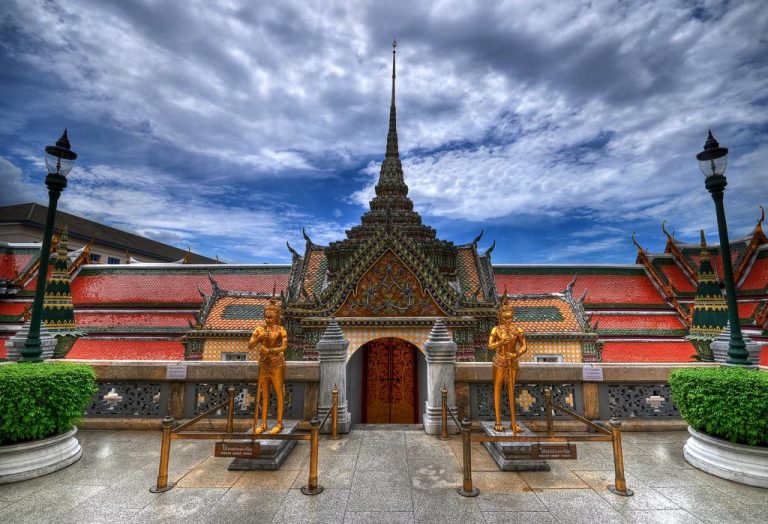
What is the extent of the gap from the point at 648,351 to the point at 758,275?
6.28 meters

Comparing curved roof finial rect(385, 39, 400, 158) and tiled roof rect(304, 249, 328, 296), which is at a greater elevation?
curved roof finial rect(385, 39, 400, 158)

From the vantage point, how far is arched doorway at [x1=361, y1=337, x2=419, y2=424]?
12.6 metres

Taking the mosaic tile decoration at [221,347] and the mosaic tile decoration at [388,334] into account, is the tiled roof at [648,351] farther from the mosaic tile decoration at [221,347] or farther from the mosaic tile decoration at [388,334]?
the mosaic tile decoration at [221,347]

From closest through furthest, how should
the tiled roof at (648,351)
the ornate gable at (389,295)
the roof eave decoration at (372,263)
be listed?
1. the ornate gable at (389,295)
2. the roof eave decoration at (372,263)
3. the tiled roof at (648,351)

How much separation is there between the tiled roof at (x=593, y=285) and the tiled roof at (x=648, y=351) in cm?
254

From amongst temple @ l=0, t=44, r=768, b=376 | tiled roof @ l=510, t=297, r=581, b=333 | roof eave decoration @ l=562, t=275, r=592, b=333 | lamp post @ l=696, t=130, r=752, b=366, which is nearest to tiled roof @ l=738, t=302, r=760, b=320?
temple @ l=0, t=44, r=768, b=376

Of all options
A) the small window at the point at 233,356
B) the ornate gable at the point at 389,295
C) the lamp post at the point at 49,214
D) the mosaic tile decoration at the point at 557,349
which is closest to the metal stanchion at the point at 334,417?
the ornate gable at the point at 389,295

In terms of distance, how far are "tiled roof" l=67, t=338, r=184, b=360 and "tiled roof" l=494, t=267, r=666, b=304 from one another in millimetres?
16346

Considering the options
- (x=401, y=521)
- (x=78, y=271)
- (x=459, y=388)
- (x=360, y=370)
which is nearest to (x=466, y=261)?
(x=360, y=370)

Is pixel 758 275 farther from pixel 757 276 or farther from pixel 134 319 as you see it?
pixel 134 319

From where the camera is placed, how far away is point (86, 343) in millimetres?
17844

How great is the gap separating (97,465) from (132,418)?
205cm

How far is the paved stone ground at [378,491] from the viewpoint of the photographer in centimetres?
477

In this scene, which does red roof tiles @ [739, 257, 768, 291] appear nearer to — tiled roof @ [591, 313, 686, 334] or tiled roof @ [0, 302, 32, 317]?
tiled roof @ [591, 313, 686, 334]
